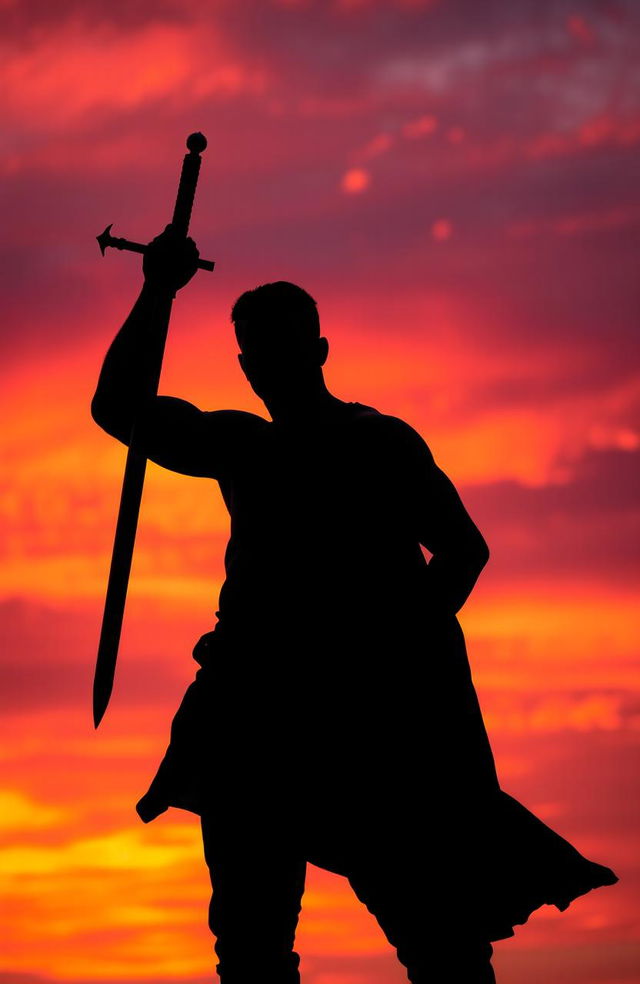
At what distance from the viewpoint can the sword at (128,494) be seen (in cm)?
574

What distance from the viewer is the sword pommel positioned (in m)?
6.19

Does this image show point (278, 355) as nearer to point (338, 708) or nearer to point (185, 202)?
point (185, 202)

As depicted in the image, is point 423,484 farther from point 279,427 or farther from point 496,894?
point 496,894

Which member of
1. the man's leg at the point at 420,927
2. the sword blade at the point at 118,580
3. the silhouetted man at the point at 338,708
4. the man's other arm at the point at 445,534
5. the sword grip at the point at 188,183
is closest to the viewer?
the man's leg at the point at 420,927

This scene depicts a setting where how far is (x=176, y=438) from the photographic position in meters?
5.80

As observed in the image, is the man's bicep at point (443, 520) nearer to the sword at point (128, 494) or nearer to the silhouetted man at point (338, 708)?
the silhouetted man at point (338, 708)

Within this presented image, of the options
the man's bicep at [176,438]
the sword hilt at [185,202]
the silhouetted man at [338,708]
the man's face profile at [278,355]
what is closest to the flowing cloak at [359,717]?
the silhouetted man at [338,708]

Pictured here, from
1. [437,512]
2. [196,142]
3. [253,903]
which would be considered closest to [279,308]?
[196,142]

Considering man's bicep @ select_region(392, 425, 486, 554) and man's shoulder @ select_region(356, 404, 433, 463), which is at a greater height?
man's shoulder @ select_region(356, 404, 433, 463)

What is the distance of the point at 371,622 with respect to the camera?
5.59 meters

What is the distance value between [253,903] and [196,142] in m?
3.56

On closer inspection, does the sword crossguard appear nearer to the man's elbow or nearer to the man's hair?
the man's hair

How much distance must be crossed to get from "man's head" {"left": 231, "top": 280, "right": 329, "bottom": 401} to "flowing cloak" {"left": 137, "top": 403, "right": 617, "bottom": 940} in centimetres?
53

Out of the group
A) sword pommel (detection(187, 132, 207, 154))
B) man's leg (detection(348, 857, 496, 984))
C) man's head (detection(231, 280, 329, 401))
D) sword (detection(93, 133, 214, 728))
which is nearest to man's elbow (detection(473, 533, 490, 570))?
man's head (detection(231, 280, 329, 401))
